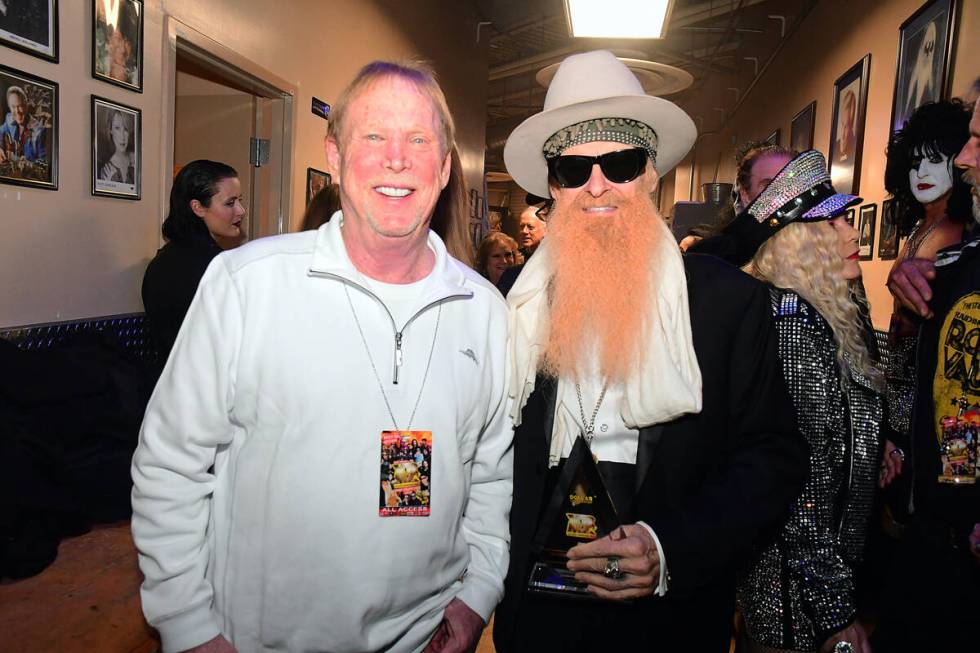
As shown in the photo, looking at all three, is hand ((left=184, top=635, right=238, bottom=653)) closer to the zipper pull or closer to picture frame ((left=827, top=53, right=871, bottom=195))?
the zipper pull

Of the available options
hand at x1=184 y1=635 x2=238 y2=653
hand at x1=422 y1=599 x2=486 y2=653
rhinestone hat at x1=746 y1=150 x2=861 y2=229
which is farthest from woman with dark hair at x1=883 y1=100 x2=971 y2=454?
hand at x1=184 y1=635 x2=238 y2=653

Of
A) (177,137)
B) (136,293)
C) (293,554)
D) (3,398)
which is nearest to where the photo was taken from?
(293,554)

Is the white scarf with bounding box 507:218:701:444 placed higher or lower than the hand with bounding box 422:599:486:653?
higher

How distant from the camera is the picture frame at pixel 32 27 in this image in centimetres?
251

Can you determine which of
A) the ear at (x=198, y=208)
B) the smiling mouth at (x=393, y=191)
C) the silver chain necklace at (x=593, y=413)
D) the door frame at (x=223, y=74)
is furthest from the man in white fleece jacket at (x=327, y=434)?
the door frame at (x=223, y=74)

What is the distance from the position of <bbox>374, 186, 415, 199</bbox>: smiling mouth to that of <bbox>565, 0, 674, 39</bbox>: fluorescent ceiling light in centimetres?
380

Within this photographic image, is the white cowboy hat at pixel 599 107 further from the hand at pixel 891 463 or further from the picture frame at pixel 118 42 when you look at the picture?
the picture frame at pixel 118 42

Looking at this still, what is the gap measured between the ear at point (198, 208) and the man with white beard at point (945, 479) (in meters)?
3.21

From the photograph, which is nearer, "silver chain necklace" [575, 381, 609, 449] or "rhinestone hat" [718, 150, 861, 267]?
"silver chain necklace" [575, 381, 609, 449]

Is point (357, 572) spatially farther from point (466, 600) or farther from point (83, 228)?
point (83, 228)

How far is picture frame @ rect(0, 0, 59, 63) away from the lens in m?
2.51

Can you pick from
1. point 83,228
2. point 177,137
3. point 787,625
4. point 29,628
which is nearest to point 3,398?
point 29,628

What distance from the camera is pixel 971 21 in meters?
3.48

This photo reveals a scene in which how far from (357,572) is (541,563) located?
1.28 feet
